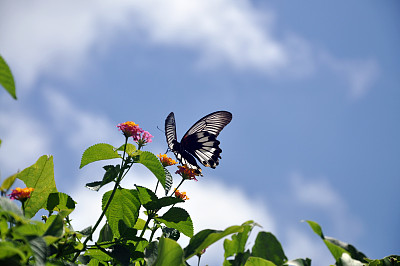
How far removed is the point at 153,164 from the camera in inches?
77.4

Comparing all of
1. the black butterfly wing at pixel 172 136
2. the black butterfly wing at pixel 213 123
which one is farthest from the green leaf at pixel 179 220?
the black butterfly wing at pixel 213 123

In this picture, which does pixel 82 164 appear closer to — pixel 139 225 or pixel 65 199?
pixel 65 199

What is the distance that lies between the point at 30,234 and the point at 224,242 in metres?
0.74

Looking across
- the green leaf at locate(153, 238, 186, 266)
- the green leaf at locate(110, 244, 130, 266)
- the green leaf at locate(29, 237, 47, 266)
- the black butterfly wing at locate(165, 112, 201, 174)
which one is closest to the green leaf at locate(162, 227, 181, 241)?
the green leaf at locate(110, 244, 130, 266)

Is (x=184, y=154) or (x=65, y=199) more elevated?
(x=184, y=154)

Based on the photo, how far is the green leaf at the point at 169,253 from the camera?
1.23 meters

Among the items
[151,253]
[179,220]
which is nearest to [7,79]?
[151,253]

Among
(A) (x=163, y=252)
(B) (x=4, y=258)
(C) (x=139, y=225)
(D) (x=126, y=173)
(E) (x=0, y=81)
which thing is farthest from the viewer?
(C) (x=139, y=225)

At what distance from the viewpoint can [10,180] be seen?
4.25 feet

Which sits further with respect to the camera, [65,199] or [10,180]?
[65,199]

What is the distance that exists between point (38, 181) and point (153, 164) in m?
0.54

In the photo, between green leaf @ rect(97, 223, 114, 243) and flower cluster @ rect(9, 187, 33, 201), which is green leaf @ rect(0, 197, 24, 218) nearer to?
flower cluster @ rect(9, 187, 33, 201)

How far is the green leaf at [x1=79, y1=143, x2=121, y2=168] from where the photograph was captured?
6.45ft

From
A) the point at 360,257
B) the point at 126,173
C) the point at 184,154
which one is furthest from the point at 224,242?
the point at 184,154
